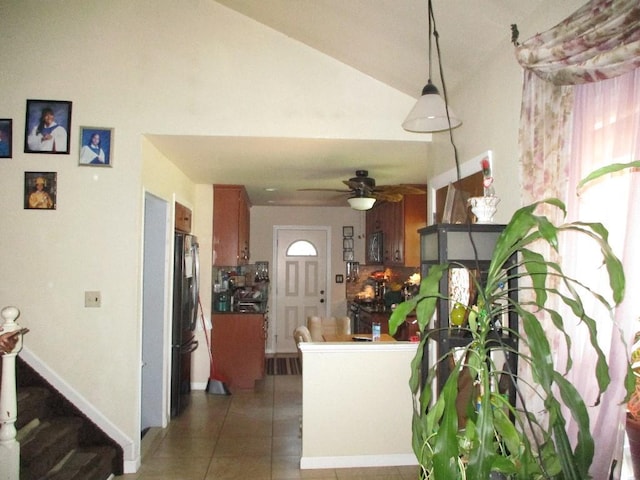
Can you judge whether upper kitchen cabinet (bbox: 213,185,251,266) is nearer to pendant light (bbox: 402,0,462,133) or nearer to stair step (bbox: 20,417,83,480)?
stair step (bbox: 20,417,83,480)

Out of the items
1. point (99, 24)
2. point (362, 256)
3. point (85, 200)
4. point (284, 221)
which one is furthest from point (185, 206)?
point (362, 256)

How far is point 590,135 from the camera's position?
1.70m

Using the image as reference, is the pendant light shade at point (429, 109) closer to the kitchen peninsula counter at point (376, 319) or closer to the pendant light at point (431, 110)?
the pendant light at point (431, 110)

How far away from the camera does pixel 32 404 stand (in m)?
3.11

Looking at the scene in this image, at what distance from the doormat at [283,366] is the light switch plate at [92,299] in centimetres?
353

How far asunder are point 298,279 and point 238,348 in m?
2.42

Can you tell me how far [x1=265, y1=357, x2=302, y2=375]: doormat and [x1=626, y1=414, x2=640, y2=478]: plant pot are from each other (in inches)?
207

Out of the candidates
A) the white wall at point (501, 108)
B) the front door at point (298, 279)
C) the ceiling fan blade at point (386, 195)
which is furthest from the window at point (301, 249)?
the white wall at point (501, 108)

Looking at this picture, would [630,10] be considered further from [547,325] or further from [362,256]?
[362,256]

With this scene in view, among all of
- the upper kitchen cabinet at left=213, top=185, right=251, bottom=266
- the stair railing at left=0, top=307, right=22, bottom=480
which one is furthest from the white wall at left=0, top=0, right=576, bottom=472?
the upper kitchen cabinet at left=213, top=185, right=251, bottom=266

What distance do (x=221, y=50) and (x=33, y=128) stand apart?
1430mm

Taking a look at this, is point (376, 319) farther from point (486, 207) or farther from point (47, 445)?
point (486, 207)

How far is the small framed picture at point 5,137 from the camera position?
10.9ft

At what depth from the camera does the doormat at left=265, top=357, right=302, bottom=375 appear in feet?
21.6
